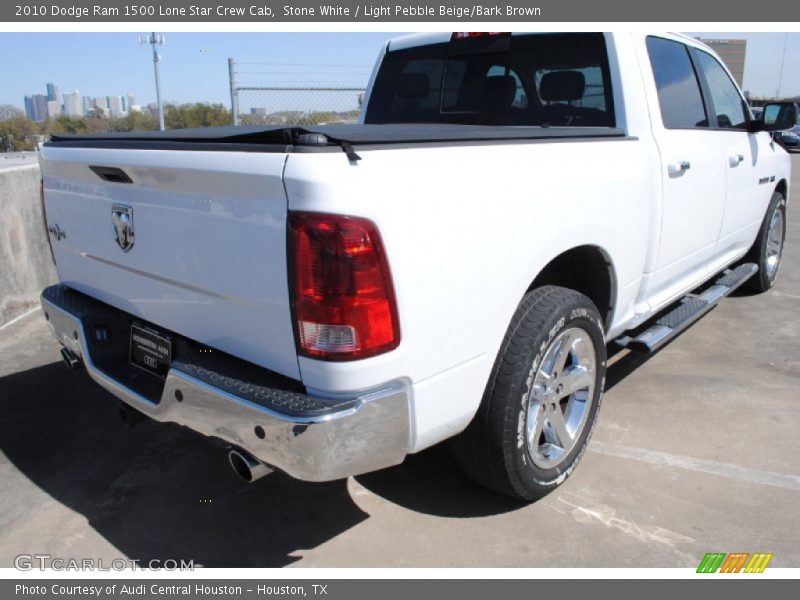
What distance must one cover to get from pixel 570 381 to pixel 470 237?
3.47ft

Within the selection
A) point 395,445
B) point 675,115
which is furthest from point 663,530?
point 675,115

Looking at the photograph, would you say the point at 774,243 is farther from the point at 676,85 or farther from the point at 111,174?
the point at 111,174

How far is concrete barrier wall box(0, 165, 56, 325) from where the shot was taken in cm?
518

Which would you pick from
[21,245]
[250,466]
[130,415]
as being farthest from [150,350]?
[21,245]

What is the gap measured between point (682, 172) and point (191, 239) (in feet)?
8.20

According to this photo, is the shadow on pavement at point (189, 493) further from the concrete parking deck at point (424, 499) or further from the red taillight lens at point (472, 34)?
the red taillight lens at point (472, 34)

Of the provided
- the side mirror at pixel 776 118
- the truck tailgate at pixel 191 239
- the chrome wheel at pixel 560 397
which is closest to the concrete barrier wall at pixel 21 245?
the truck tailgate at pixel 191 239

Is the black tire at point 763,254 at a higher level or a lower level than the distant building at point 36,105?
lower

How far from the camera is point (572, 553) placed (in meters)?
2.51

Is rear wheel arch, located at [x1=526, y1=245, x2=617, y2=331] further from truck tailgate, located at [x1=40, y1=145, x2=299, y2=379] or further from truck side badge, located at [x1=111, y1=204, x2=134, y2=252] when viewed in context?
truck side badge, located at [x1=111, y1=204, x2=134, y2=252]

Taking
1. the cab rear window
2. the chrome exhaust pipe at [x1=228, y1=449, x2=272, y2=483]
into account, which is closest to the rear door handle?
the cab rear window

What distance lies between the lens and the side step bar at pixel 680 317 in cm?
338

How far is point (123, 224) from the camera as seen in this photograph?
98.0 inches

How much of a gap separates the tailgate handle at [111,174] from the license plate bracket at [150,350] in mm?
580
